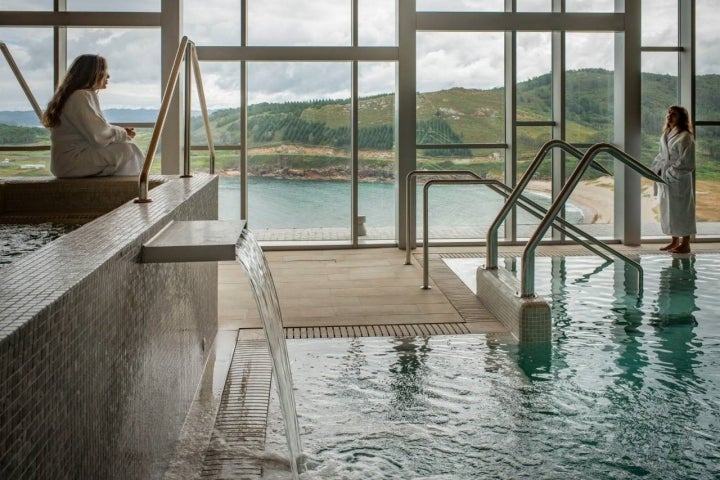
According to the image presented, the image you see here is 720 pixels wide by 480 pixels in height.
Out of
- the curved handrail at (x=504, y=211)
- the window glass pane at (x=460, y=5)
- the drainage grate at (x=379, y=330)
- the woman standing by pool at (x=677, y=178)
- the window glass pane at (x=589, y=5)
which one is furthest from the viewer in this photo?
the window glass pane at (x=589, y=5)

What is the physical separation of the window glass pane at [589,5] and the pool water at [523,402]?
15.0ft

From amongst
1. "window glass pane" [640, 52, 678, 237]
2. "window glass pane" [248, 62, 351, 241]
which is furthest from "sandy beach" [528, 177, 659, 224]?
"window glass pane" [248, 62, 351, 241]

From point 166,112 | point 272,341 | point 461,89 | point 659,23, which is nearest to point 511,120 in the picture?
point 461,89

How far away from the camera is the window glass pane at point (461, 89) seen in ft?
29.2

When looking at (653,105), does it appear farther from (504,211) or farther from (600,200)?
(504,211)

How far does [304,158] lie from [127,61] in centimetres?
205

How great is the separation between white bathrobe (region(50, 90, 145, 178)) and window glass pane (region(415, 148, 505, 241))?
14.6 ft

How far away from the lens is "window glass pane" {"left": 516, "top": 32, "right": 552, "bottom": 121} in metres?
8.84

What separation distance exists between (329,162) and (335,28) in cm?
138

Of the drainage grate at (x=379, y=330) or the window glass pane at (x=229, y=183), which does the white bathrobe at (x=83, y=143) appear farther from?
the window glass pane at (x=229, y=183)

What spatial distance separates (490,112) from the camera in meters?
8.98

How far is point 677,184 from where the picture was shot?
8.38m

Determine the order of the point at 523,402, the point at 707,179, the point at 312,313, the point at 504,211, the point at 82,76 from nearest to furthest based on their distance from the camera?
the point at 523,402 < the point at 82,76 < the point at 312,313 < the point at 504,211 < the point at 707,179

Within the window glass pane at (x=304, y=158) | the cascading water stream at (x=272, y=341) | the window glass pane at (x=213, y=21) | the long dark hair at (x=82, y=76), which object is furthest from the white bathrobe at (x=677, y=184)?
Result: the cascading water stream at (x=272, y=341)
